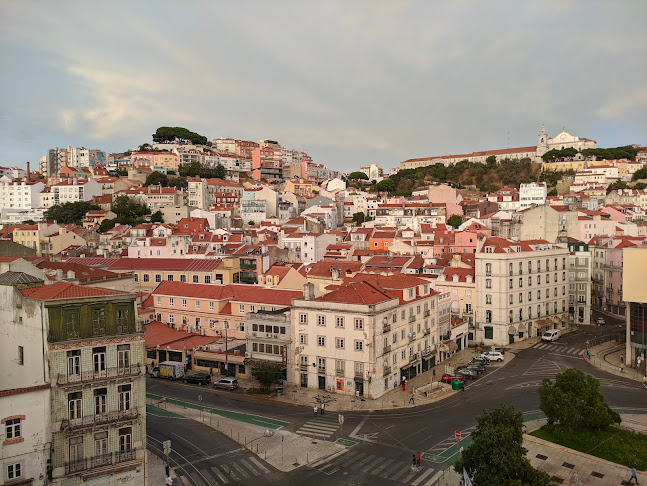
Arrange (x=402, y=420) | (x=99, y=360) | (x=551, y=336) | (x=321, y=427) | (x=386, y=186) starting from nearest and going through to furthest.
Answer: (x=99, y=360) < (x=321, y=427) < (x=402, y=420) < (x=551, y=336) < (x=386, y=186)

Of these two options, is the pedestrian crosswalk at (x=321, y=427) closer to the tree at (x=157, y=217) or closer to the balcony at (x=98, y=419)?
the balcony at (x=98, y=419)

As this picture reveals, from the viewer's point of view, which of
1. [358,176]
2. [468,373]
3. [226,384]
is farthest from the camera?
[358,176]

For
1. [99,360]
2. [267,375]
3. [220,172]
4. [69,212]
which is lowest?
[267,375]

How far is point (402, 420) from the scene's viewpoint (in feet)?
118

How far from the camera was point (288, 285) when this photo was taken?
62.7 metres

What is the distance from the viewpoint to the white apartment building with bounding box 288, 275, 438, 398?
40562 millimetres

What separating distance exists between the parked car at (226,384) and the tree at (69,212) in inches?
3832

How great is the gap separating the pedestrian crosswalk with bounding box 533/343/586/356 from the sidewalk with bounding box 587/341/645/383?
1193mm

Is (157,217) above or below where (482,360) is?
above

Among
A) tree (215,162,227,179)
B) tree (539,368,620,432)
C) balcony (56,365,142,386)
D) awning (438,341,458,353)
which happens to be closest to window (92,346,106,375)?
balcony (56,365,142,386)

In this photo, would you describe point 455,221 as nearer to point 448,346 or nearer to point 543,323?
point 543,323

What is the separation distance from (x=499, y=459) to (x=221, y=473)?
14265mm

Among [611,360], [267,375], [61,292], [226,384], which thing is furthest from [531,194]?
[61,292]

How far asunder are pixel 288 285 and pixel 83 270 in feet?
71.9
